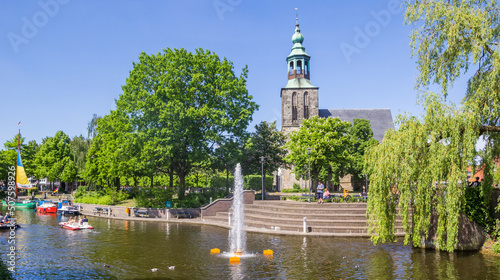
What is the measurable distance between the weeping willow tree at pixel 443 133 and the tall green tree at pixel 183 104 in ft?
65.4

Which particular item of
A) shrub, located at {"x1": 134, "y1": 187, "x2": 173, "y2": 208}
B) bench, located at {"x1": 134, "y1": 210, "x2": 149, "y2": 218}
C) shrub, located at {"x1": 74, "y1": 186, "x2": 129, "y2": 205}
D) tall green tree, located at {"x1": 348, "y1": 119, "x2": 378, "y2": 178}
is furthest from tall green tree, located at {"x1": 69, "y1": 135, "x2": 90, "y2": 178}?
tall green tree, located at {"x1": 348, "y1": 119, "x2": 378, "y2": 178}

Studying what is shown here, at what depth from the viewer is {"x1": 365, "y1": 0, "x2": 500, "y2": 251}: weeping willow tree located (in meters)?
16.8

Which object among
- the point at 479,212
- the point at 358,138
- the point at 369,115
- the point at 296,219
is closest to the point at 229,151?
the point at 296,219

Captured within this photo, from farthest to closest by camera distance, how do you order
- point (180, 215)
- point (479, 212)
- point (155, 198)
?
point (155, 198)
point (180, 215)
point (479, 212)

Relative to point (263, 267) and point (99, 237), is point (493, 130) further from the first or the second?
point (99, 237)

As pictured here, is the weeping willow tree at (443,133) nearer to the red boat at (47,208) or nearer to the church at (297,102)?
the red boat at (47,208)

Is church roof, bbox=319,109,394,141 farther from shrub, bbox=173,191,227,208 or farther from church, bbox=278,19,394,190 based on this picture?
shrub, bbox=173,191,227,208

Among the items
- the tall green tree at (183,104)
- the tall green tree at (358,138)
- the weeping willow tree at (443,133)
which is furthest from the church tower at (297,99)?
the weeping willow tree at (443,133)

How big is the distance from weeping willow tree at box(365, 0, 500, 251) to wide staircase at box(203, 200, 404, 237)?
6.42m

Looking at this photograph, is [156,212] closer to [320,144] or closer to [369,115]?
[320,144]

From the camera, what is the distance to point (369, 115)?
76.0 m

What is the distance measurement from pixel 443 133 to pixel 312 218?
501 inches

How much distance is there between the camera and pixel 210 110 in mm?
35875

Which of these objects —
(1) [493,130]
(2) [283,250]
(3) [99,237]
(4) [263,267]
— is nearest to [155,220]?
(3) [99,237]
